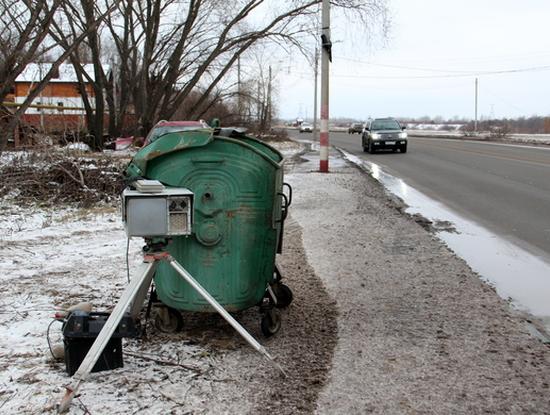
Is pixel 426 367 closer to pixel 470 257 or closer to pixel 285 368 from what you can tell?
pixel 285 368

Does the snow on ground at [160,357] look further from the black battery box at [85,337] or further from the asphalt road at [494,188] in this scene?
the asphalt road at [494,188]

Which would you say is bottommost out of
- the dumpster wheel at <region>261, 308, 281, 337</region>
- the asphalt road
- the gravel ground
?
the gravel ground

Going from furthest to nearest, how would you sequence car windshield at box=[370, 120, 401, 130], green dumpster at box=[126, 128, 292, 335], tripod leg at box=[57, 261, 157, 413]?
car windshield at box=[370, 120, 401, 130]
green dumpster at box=[126, 128, 292, 335]
tripod leg at box=[57, 261, 157, 413]

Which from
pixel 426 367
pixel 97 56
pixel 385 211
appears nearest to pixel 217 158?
pixel 426 367

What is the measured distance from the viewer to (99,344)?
3.02 metres

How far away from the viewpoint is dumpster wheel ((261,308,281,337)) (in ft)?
13.5

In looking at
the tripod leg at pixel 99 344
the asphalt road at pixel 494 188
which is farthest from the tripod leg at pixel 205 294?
the asphalt road at pixel 494 188

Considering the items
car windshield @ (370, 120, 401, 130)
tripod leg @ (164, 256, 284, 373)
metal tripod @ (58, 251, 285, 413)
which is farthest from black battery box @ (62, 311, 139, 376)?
car windshield @ (370, 120, 401, 130)

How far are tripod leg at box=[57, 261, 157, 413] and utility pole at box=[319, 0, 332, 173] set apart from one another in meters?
14.5

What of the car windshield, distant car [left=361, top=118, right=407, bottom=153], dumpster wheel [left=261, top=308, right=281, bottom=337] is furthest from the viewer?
the car windshield

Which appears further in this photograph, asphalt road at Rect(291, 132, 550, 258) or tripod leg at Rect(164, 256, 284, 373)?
asphalt road at Rect(291, 132, 550, 258)

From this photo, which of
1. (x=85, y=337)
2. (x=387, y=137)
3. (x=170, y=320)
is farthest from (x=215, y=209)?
(x=387, y=137)

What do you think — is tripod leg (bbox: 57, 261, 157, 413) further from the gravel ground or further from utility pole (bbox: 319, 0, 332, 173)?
utility pole (bbox: 319, 0, 332, 173)

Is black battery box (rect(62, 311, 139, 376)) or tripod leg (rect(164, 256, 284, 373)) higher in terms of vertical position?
tripod leg (rect(164, 256, 284, 373))
